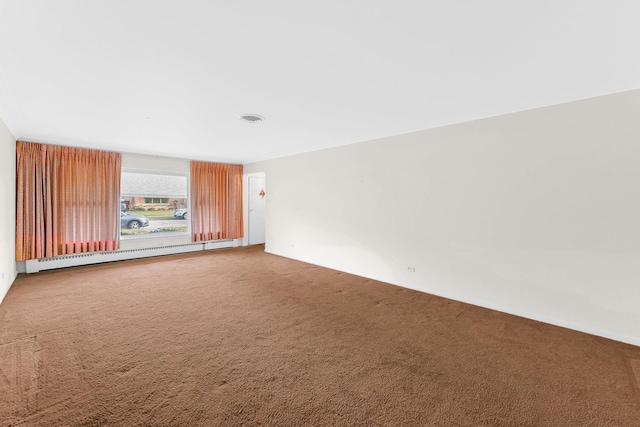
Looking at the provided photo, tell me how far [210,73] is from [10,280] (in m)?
4.43

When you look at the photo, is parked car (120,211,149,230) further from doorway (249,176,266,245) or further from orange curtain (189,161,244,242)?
doorway (249,176,266,245)

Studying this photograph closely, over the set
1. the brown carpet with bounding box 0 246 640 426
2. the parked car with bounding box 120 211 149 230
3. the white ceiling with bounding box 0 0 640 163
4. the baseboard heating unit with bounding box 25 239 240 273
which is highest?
the white ceiling with bounding box 0 0 640 163

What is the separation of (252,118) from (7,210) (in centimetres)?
364

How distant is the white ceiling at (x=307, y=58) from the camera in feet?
4.73

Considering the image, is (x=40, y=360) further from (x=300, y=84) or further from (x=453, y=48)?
(x=453, y=48)

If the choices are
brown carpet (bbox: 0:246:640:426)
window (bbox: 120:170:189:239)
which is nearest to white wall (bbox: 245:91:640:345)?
brown carpet (bbox: 0:246:640:426)

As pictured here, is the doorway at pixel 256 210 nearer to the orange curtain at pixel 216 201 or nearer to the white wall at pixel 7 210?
the orange curtain at pixel 216 201

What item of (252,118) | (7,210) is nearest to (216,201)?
(7,210)

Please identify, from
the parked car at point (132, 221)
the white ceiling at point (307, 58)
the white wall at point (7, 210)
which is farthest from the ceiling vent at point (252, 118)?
the parked car at point (132, 221)

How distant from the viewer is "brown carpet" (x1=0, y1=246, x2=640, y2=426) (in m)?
1.66

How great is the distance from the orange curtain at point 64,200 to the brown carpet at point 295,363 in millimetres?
1302

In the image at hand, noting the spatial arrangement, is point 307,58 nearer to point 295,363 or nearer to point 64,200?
point 295,363

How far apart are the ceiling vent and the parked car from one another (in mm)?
4118

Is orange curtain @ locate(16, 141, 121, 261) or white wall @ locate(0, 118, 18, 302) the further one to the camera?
orange curtain @ locate(16, 141, 121, 261)
